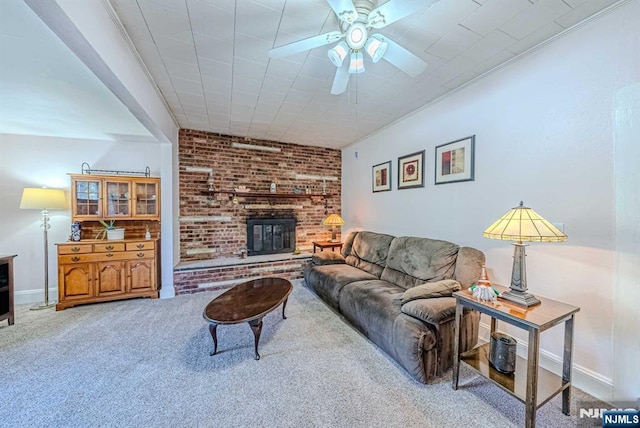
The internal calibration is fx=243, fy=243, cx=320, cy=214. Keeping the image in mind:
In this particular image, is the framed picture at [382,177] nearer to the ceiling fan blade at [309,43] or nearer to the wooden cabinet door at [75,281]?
the ceiling fan blade at [309,43]

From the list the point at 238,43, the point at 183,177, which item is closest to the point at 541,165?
the point at 238,43

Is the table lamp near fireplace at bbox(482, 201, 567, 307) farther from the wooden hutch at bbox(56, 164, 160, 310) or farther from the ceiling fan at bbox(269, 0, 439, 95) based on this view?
the wooden hutch at bbox(56, 164, 160, 310)

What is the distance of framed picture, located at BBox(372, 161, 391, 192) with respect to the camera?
3.84m

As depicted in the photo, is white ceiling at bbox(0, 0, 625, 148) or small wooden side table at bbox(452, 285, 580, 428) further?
white ceiling at bbox(0, 0, 625, 148)

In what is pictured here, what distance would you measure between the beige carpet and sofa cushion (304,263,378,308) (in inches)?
15.8

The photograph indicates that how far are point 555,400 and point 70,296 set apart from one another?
200 inches

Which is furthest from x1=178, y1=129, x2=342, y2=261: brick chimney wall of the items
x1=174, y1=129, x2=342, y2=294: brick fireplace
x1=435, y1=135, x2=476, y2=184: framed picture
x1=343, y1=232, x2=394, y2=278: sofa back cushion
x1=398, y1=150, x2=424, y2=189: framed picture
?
x1=435, y1=135, x2=476, y2=184: framed picture

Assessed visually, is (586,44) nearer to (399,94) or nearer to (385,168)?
(399,94)

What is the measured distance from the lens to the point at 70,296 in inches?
124

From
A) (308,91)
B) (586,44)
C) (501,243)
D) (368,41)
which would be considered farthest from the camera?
(308,91)

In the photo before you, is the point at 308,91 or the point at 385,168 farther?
the point at 385,168

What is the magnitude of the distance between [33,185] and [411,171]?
17.5 feet

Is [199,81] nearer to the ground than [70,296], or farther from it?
farther from it

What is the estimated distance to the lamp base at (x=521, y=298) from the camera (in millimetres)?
1569
